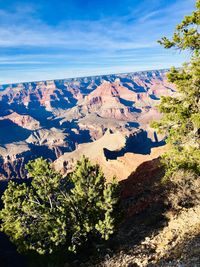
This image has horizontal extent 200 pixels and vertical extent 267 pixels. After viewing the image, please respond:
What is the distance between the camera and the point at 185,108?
67.3 feet

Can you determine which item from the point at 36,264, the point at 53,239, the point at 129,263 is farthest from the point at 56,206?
the point at 129,263

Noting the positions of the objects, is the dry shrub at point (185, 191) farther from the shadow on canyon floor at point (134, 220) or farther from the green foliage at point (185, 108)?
the green foliage at point (185, 108)

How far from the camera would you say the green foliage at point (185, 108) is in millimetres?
19188

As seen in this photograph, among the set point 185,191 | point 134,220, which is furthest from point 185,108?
point 134,220

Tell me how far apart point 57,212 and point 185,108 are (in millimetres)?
14121

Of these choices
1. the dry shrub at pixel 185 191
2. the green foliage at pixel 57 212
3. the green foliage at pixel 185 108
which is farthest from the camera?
the dry shrub at pixel 185 191

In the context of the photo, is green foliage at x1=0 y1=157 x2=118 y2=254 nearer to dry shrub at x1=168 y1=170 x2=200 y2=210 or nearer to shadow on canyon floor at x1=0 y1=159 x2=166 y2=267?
shadow on canyon floor at x1=0 y1=159 x2=166 y2=267

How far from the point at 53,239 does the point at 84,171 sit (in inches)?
248

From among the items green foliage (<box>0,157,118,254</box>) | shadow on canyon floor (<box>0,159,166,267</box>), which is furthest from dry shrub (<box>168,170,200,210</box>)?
green foliage (<box>0,157,118,254</box>)

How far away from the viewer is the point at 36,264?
2888 cm

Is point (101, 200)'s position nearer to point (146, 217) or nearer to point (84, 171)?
point (84, 171)

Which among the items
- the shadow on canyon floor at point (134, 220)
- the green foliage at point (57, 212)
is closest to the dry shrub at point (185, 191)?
Answer: the shadow on canyon floor at point (134, 220)

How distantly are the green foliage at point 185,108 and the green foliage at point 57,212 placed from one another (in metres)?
7.55

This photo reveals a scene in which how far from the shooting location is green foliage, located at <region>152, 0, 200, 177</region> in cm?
1919
